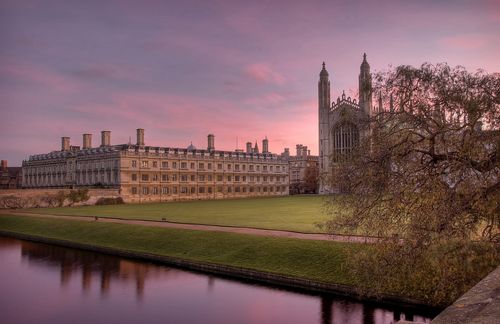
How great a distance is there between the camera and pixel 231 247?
21.1 m

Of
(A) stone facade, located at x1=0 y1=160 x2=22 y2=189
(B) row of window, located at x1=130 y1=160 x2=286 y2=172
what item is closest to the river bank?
(B) row of window, located at x1=130 y1=160 x2=286 y2=172

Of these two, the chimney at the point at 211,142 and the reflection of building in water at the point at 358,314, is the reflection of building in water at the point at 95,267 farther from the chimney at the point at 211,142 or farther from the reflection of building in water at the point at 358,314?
the chimney at the point at 211,142

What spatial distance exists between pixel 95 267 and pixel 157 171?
151 ft

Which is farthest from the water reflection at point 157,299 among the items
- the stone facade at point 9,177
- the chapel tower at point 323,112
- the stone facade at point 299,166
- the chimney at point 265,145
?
the stone facade at point 9,177

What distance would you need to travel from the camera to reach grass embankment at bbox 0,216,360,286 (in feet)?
56.9

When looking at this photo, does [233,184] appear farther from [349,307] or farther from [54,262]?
[349,307]

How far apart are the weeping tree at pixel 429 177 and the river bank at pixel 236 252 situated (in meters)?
1.90

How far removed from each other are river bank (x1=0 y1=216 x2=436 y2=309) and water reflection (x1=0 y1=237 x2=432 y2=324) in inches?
27.1

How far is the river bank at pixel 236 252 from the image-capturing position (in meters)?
16.6

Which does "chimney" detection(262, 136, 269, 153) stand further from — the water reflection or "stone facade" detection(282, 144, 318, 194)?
the water reflection

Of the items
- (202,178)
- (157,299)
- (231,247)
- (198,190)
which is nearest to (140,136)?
(202,178)

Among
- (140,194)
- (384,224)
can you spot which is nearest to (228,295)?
(384,224)

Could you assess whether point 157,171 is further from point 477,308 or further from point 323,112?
point 477,308

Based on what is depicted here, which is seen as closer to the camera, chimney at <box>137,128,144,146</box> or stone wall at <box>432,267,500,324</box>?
stone wall at <box>432,267,500,324</box>
